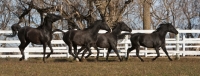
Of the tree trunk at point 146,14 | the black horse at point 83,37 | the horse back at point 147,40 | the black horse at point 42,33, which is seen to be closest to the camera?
the black horse at point 42,33

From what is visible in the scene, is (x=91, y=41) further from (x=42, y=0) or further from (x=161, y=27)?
(x=42, y=0)

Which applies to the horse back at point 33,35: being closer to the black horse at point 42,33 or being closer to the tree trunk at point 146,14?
the black horse at point 42,33

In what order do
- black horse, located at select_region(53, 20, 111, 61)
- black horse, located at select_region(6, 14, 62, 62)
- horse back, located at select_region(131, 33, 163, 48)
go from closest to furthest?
1. black horse, located at select_region(6, 14, 62, 62)
2. black horse, located at select_region(53, 20, 111, 61)
3. horse back, located at select_region(131, 33, 163, 48)

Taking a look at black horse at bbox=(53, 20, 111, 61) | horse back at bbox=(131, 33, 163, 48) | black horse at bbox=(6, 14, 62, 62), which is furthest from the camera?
horse back at bbox=(131, 33, 163, 48)

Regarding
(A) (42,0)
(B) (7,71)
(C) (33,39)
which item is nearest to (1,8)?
(A) (42,0)

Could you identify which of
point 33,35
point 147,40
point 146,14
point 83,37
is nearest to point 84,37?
point 83,37

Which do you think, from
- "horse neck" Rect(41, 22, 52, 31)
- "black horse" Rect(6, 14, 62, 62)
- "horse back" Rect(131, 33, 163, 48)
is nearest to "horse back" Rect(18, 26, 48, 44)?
"black horse" Rect(6, 14, 62, 62)

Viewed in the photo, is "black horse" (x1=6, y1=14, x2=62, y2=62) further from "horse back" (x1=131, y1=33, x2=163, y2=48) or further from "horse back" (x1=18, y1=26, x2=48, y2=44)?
"horse back" (x1=131, y1=33, x2=163, y2=48)

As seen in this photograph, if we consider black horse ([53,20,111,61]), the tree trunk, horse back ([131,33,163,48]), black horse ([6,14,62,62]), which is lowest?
the tree trunk

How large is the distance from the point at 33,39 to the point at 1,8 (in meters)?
19.3

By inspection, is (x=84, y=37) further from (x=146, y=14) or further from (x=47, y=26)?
(x=146, y=14)

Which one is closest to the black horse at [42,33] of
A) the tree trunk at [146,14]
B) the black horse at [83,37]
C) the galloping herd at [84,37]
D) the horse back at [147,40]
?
the galloping herd at [84,37]

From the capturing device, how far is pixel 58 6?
25219mm

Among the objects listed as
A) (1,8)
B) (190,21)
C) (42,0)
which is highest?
(42,0)
